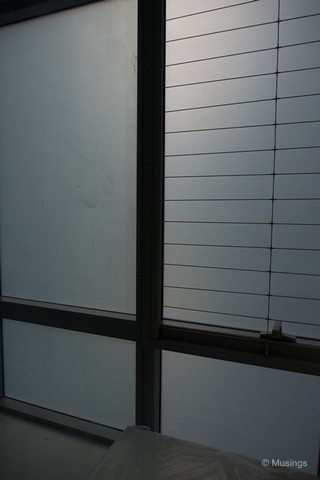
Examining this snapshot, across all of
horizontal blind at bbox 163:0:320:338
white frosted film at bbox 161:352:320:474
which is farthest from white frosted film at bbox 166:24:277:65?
white frosted film at bbox 161:352:320:474

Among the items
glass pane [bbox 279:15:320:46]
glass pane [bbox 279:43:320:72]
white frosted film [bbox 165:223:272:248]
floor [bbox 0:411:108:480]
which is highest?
glass pane [bbox 279:15:320:46]

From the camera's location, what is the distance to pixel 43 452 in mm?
1425

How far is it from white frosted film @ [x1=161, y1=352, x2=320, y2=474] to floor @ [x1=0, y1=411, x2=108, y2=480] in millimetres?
417

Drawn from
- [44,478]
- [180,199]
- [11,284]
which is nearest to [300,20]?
[180,199]

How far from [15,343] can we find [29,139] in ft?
4.04

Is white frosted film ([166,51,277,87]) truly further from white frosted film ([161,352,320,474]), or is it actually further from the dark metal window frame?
white frosted film ([161,352,320,474])

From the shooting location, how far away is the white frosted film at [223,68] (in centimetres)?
110

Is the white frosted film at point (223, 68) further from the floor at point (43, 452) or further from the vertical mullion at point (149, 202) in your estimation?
the floor at point (43, 452)

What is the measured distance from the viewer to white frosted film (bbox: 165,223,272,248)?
116 centimetres

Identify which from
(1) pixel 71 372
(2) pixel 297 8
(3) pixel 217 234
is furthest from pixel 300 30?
(1) pixel 71 372

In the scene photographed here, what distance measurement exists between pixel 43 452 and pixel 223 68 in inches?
80.0

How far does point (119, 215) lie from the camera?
1376 mm

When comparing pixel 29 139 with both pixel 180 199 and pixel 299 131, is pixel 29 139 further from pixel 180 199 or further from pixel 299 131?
pixel 299 131

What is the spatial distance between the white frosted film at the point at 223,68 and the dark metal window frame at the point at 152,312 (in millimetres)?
69
